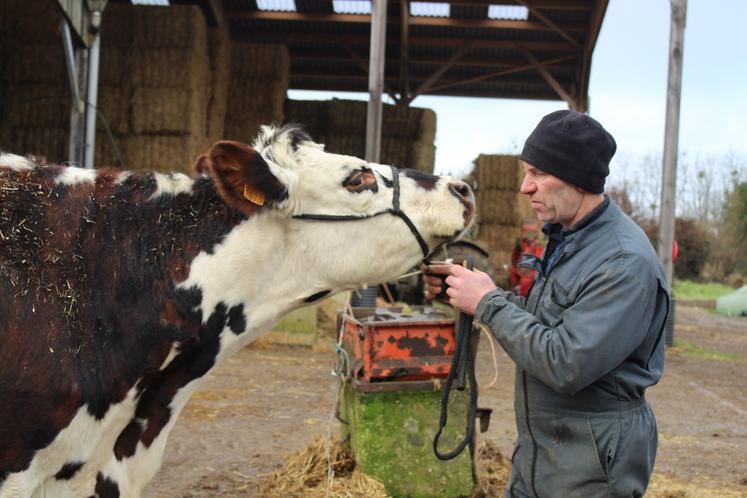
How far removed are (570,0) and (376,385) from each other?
12.6 meters

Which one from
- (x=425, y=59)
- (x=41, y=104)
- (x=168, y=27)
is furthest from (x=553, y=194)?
(x=425, y=59)

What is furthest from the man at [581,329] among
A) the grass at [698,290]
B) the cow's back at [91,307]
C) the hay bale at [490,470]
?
Result: the grass at [698,290]

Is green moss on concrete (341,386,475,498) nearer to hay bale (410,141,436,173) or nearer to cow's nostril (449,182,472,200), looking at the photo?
cow's nostril (449,182,472,200)

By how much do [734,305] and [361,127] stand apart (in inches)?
398

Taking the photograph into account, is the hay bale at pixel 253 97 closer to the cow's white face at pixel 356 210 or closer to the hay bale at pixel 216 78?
the hay bale at pixel 216 78

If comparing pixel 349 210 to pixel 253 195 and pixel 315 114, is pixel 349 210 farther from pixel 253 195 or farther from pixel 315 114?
pixel 315 114

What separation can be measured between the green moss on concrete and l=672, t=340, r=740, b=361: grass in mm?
7875

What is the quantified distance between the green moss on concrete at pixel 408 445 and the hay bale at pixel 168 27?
9.21m

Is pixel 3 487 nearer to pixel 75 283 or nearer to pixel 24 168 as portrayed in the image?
pixel 75 283

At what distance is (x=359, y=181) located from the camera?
284 cm

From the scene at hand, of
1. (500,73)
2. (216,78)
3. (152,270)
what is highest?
(500,73)

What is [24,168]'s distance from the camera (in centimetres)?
257

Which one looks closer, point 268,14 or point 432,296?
point 432,296

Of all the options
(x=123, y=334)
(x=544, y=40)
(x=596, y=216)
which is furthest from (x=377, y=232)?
(x=544, y=40)
